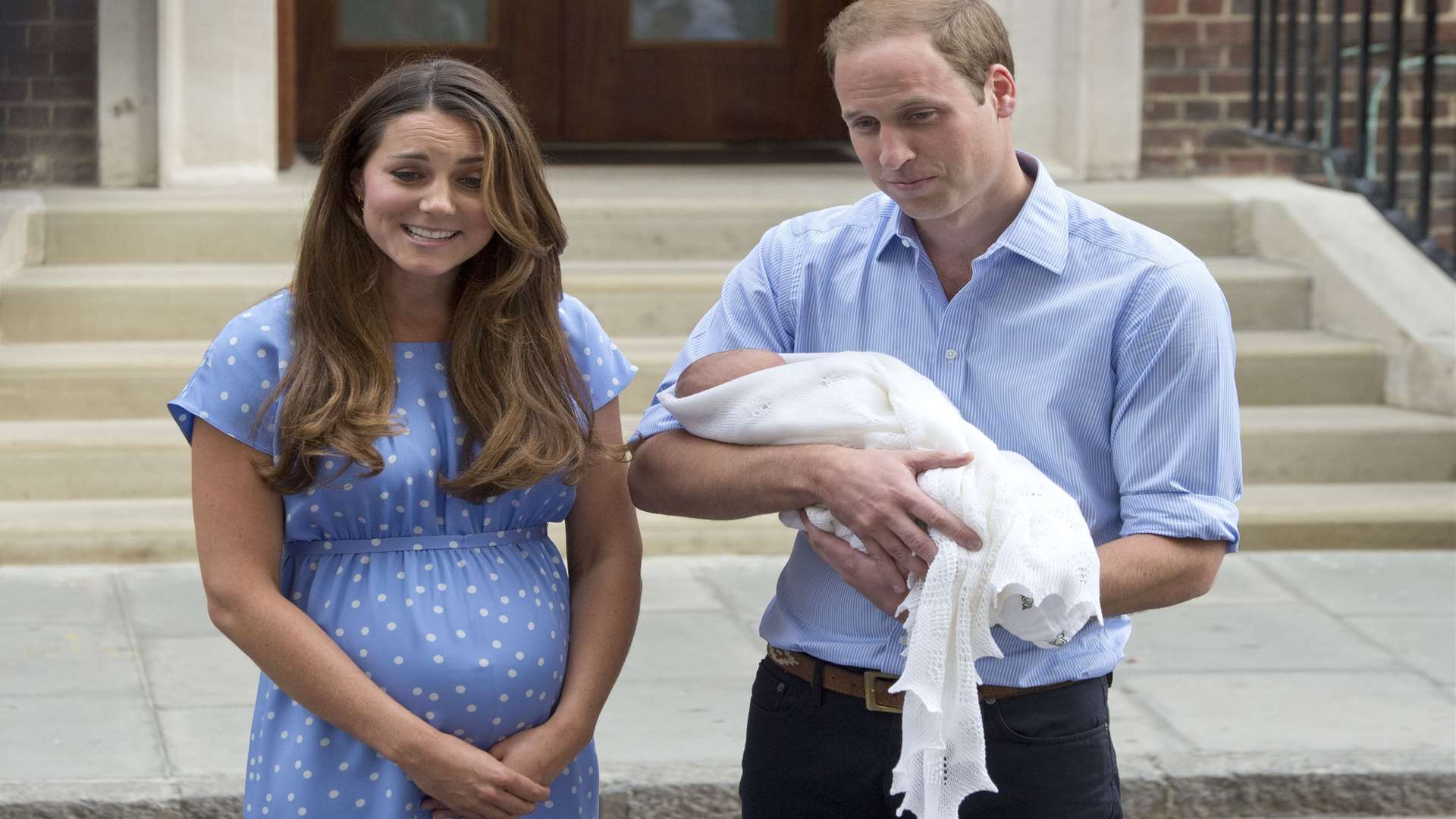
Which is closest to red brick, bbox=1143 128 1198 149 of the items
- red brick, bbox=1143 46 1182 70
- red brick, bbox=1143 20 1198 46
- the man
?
red brick, bbox=1143 46 1182 70

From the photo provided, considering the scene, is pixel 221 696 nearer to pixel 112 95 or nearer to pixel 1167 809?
pixel 1167 809

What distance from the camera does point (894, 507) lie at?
2.20 m

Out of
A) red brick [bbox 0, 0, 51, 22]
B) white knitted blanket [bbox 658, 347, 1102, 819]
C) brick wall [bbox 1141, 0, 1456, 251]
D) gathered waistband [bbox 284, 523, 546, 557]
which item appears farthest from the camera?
brick wall [bbox 1141, 0, 1456, 251]

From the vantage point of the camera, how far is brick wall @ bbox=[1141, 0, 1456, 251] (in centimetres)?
820

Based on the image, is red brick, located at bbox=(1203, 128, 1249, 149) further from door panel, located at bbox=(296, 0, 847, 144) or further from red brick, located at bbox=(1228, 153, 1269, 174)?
door panel, located at bbox=(296, 0, 847, 144)

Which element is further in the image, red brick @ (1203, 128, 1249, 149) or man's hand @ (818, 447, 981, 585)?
red brick @ (1203, 128, 1249, 149)

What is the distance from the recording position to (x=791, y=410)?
235 centimetres

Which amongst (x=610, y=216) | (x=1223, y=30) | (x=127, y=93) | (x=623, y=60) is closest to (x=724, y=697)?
(x=610, y=216)

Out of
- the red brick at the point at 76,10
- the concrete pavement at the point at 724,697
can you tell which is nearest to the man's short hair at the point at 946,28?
the concrete pavement at the point at 724,697

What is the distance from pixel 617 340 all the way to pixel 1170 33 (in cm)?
311

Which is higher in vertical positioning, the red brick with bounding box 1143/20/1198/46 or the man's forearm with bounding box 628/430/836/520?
the red brick with bounding box 1143/20/1198/46

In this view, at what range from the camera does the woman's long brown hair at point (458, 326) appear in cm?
239

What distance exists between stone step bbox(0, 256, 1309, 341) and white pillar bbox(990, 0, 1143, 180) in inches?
42.1

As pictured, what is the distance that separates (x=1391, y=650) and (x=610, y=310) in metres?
3.21
